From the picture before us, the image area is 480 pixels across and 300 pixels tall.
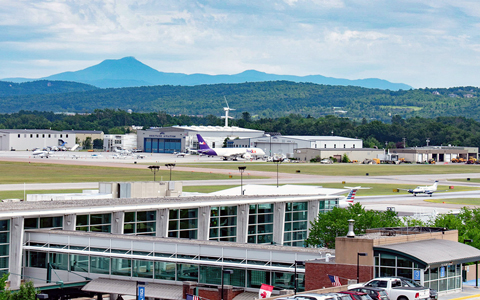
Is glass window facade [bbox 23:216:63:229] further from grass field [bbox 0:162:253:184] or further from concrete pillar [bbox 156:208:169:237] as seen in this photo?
grass field [bbox 0:162:253:184]

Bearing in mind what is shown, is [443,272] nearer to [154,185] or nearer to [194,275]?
[194,275]

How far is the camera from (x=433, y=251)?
33.5 meters

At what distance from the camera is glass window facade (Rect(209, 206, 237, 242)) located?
54125mm

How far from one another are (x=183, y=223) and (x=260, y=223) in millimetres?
8201

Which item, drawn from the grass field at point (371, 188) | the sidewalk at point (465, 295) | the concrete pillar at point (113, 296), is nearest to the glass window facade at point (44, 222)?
the concrete pillar at point (113, 296)

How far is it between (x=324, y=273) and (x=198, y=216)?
840 inches

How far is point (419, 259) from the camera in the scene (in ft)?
103

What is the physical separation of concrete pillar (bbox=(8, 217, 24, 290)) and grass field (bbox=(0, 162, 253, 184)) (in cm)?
6970

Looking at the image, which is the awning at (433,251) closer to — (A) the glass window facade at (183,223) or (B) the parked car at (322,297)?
(B) the parked car at (322,297)

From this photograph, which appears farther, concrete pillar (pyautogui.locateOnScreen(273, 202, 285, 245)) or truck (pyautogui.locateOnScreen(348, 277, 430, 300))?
concrete pillar (pyautogui.locateOnScreen(273, 202, 285, 245))

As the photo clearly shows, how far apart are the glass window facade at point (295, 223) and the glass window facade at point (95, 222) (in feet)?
56.7

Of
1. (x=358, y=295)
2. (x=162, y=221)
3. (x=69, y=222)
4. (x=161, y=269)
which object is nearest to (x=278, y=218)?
(x=162, y=221)

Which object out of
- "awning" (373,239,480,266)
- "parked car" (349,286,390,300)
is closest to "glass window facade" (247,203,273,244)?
"awning" (373,239,480,266)

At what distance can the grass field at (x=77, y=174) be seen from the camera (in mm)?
120125
